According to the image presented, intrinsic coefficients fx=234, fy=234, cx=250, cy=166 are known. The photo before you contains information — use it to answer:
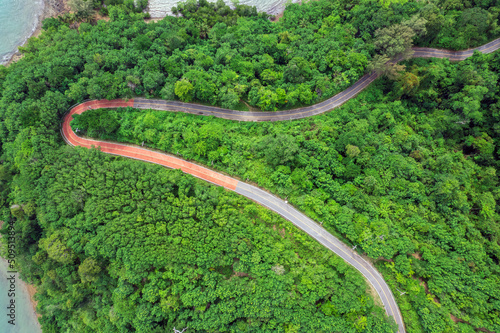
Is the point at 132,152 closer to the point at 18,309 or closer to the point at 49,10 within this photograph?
the point at 18,309

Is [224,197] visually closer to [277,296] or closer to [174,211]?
[174,211]

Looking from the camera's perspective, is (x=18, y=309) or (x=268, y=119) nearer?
(x=18, y=309)

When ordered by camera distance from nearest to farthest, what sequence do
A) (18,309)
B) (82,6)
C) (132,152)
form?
(132,152), (18,309), (82,6)

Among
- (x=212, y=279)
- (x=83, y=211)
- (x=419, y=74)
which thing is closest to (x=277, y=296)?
(x=212, y=279)

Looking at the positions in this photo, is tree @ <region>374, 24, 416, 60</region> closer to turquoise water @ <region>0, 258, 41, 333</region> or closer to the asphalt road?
the asphalt road

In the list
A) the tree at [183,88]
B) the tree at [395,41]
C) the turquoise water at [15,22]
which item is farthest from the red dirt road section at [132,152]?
the tree at [395,41]

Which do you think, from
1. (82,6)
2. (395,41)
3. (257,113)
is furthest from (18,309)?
(395,41)
